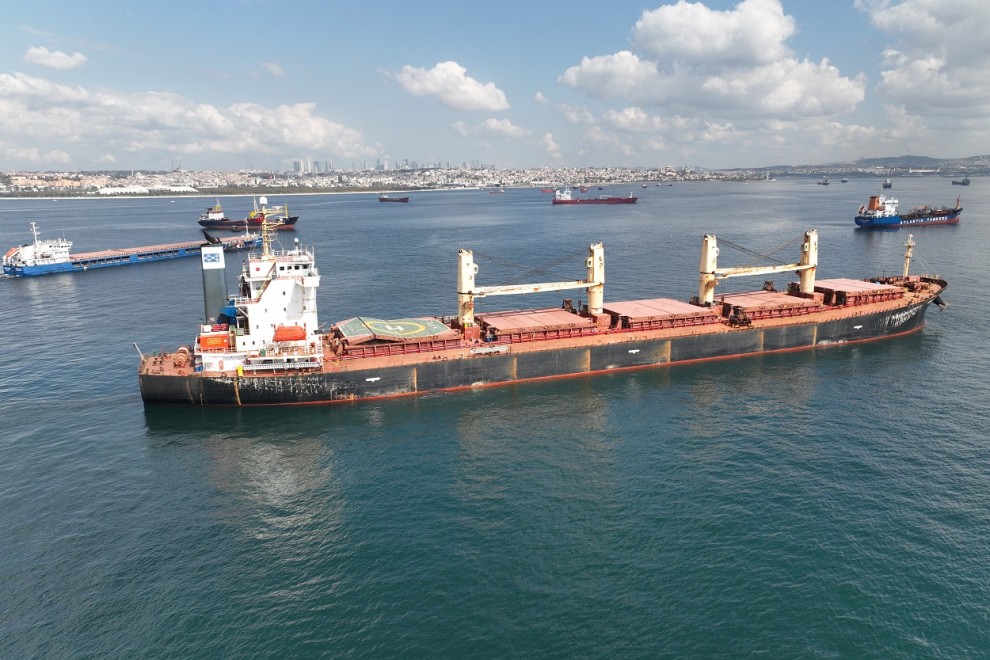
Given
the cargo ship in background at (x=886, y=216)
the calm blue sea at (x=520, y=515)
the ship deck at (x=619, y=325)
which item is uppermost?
the cargo ship in background at (x=886, y=216)

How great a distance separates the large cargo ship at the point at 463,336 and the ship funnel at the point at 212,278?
0.34 ft

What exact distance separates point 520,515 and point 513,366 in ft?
64.7

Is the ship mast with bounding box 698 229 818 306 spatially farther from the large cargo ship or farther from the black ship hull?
the black ship hull

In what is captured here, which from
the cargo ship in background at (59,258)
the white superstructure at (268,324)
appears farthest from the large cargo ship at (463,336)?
the cargo ship in background at (59,258)

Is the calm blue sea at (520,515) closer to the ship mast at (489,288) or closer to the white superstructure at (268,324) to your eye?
the white superstructure at (268,324)

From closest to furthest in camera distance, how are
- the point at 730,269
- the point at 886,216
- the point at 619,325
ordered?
the point at 619,325 < the point at 730,269 < the point at 886,216

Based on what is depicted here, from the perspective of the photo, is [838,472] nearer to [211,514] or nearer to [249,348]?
[211,514]

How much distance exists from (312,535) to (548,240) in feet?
383

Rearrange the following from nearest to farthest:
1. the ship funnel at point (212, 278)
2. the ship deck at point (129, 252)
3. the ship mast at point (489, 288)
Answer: the ship mast at point (489, 288), the ship funnel at point (212, 278), the ship deck at point (129, 252)

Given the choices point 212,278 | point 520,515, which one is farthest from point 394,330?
point 520,515

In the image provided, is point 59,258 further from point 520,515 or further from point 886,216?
point 886,216

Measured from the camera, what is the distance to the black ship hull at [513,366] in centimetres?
4281

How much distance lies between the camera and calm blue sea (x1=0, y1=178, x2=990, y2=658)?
22.5 m

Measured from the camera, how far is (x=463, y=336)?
5019 centimetres
